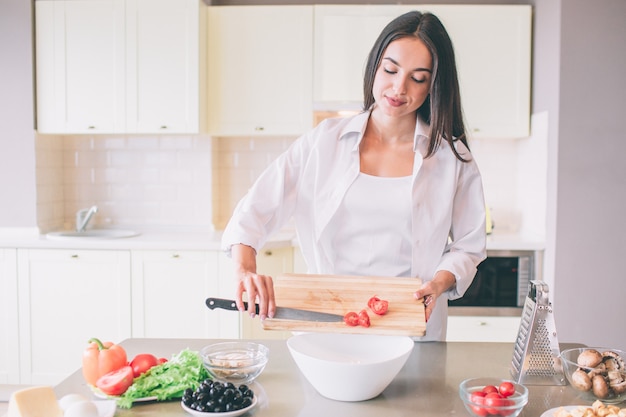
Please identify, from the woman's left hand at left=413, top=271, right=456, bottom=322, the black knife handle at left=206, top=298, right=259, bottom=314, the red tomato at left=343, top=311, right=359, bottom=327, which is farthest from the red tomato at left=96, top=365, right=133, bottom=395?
the woman's left hand at left=413, top=271, right=456, bottom=322

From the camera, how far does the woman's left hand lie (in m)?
1.79

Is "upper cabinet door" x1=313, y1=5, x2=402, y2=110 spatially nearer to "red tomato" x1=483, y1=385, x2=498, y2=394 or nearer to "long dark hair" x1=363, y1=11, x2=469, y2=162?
"long dark hair" x1=363, y1=11, x2=469, y2=162

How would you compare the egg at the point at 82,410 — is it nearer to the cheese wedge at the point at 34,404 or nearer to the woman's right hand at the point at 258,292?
the cheese wedge at the point at 34,404

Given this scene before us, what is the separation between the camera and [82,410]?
1377 millimetres

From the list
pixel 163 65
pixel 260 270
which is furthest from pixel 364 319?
pixel 163 65

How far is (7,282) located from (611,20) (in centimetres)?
368

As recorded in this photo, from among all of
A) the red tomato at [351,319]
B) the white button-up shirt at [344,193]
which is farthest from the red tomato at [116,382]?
the white button-up shirt at [344,193]

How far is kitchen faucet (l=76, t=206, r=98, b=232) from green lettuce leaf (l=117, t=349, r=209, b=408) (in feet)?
9.32

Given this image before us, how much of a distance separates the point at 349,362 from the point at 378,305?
0.17 meters

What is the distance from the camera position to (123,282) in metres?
3.99

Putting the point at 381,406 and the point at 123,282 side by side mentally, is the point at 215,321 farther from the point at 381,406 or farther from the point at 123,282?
the point at 381,406

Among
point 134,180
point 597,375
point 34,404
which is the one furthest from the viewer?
point 134,180

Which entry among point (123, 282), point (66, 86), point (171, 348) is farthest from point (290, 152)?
point (66, 86)

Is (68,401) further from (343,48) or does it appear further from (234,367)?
(343,48)
